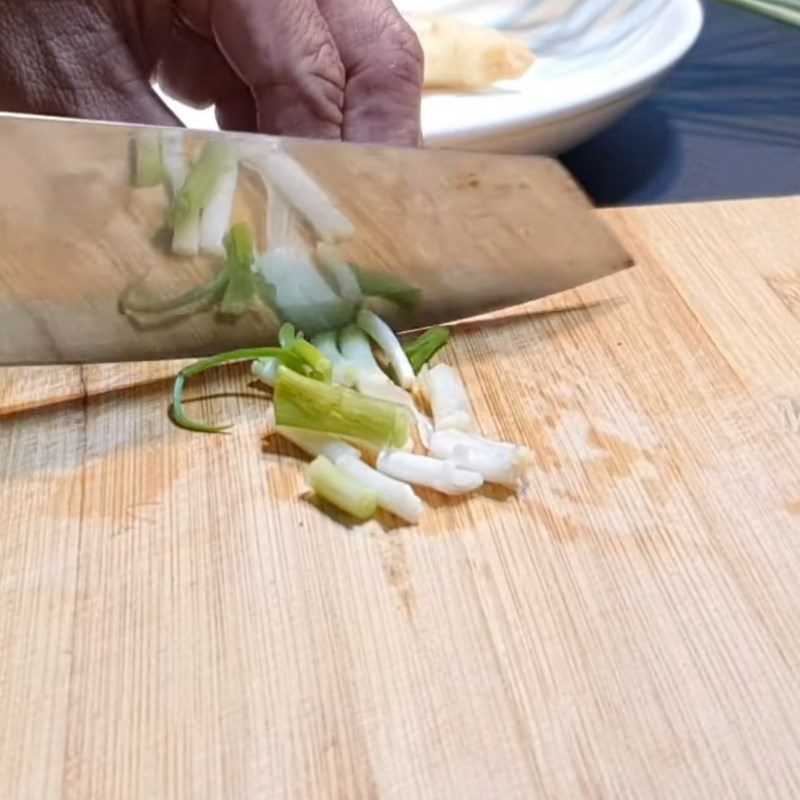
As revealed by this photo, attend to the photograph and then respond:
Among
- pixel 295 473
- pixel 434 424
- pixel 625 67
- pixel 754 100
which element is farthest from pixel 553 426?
pixel 754 100

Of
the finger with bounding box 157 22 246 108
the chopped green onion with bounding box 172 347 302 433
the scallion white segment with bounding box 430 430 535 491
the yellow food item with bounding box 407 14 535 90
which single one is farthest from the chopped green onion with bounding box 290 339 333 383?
the yellow food item with bounding box 407 14 535 90

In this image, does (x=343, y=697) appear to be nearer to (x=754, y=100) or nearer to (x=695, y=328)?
(x=695, y=328)

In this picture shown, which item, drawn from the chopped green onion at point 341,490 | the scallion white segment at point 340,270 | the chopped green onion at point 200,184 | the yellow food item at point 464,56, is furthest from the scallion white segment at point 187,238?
the yellow food item at point 464,56

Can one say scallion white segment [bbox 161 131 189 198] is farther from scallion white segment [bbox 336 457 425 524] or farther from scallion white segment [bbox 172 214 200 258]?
scallion white segment [bbox 336 457 425 524]

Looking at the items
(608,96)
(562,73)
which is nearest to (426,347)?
(608,96)

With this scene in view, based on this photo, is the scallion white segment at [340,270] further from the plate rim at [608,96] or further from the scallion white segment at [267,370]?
the plate rim at [608,96]

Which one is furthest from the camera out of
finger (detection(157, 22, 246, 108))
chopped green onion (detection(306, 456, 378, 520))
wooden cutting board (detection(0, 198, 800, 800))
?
finger (detection(157, 22, 246, 108))

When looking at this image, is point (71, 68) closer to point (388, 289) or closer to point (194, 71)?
point (194, 71)
